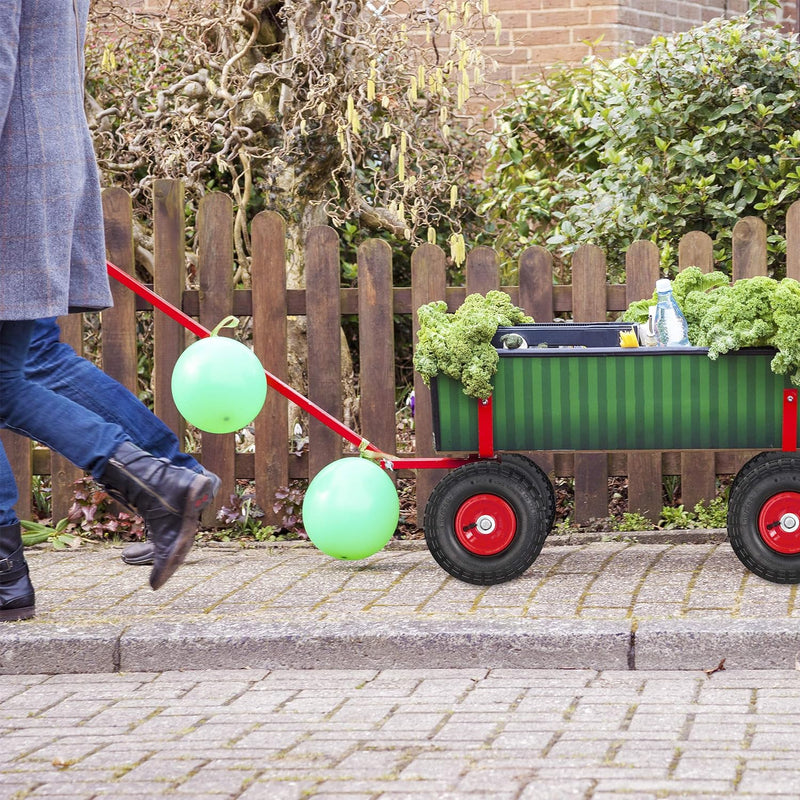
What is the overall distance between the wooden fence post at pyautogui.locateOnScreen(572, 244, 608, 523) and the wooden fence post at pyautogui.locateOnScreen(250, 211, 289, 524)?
121 centimetres

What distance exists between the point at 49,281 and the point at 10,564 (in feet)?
2.87

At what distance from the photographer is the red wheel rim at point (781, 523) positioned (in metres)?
4.35

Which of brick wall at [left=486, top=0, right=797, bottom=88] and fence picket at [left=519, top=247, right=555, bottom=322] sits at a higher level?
brick wall at [left=486, top=0, right=797, bottom=88]

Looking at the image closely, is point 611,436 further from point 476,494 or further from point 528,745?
point 528,745

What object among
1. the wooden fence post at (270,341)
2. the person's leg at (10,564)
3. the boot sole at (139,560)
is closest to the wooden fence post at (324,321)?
the wooden fence post at (270,341)

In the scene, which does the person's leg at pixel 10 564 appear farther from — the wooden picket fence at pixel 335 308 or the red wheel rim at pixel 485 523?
the wooden picket fence at pixel 335 308

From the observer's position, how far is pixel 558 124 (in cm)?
750

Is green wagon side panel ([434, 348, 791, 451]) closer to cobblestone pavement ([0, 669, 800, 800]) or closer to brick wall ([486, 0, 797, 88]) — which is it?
cobblestone pavement ([0, 669, 800, 800])

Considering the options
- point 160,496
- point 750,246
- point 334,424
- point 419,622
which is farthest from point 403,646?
point 750,246

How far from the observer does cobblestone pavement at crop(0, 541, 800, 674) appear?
3844 millimetres

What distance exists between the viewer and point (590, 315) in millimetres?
5496

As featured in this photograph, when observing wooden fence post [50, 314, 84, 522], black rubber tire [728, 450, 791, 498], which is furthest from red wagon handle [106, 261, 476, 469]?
black rubber tire [728, 450, 791, 498]

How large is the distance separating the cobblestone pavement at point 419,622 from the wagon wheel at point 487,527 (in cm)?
8

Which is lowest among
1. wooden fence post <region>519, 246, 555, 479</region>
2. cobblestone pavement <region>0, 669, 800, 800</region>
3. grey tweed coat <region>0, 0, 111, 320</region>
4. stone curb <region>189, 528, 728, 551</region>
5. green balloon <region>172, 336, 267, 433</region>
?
cobblestone pavement <region>0, 669, 800, 800</region>
